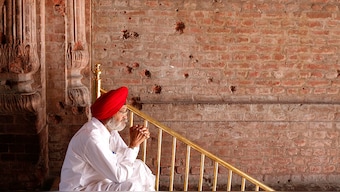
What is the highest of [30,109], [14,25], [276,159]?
[14,25]

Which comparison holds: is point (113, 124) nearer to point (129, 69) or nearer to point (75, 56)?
point (75, 56)

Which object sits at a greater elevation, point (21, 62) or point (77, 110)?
point (21, 62)

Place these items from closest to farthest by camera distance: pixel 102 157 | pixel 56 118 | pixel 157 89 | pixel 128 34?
pixel 102 157 → pixel 56 118 → pixel 128 34 → pixel 157 89

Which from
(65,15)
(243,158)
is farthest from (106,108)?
(243,158)

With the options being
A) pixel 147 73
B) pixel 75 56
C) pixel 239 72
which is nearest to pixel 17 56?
pixel 75 56

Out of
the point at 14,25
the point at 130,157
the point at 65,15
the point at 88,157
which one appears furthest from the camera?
the point at 65,15

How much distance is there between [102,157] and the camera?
3035 millimetres

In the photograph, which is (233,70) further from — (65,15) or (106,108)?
(106,108)

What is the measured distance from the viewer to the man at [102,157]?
3.07 meters

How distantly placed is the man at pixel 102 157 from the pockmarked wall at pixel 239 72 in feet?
7.63

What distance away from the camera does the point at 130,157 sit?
10.7 feet

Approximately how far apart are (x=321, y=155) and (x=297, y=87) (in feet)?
3.09

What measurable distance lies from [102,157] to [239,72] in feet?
10.2

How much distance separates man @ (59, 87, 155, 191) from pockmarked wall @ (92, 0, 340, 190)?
2.33m
